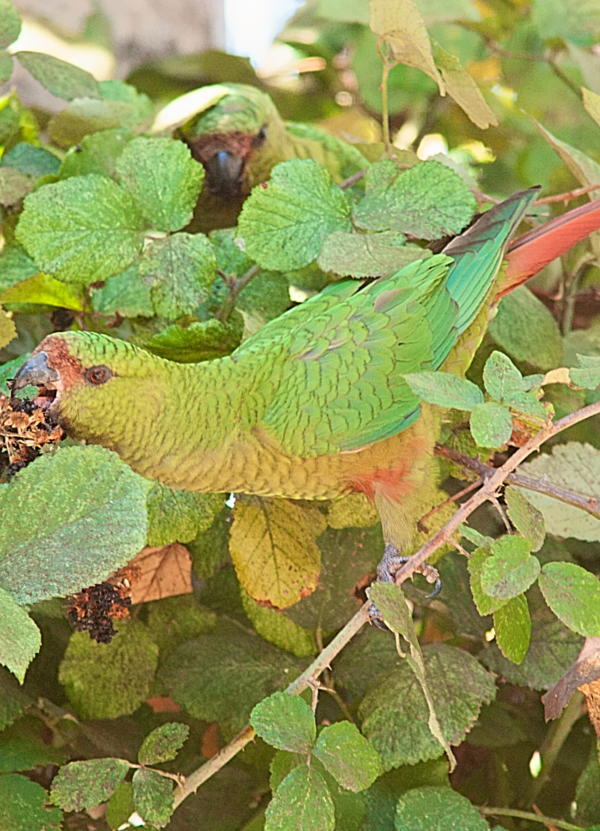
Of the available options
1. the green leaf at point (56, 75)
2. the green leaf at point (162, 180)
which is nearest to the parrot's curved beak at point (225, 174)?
the green leaf at point (56, 75)

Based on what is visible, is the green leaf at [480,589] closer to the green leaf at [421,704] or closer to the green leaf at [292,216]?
the green leaf at [421,704]

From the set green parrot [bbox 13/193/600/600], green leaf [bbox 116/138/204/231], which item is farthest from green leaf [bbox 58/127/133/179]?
green parrot [bbox 13/193/600/600]

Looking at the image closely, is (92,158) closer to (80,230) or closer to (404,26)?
(80,230)

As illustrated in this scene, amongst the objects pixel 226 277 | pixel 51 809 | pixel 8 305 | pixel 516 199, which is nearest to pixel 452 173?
pixel 516 199

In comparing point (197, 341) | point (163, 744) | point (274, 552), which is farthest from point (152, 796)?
point (197, 341)

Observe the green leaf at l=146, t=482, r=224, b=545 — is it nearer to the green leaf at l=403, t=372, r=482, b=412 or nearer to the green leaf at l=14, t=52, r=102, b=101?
the green leaf at l=403, t=372, r=482, b=412
